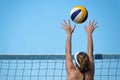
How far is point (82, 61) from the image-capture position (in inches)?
183

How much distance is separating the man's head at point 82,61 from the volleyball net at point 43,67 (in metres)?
3.55

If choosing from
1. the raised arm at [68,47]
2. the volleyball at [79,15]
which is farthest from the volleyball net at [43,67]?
the raised arm at [68,47]

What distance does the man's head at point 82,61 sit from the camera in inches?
183

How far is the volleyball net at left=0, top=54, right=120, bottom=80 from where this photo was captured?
8359 mm

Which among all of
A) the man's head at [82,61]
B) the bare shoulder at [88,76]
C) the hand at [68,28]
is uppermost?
the hand at [68,28]

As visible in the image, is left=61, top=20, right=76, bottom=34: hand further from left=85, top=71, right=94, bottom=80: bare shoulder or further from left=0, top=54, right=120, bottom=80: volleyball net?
left=0, top=54, right=120, bottom=80: volleyball net

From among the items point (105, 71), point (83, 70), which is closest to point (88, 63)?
point (83, 70)

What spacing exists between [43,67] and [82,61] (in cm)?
436

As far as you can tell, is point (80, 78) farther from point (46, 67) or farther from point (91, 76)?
point (46, 67)

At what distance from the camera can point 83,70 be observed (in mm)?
4777

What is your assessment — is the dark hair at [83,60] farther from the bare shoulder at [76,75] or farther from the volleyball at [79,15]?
the volleyball at [79,15]

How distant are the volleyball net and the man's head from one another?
3.55 metres

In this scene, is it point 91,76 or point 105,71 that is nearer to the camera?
point 91,76

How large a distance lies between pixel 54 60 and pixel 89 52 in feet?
11.5
